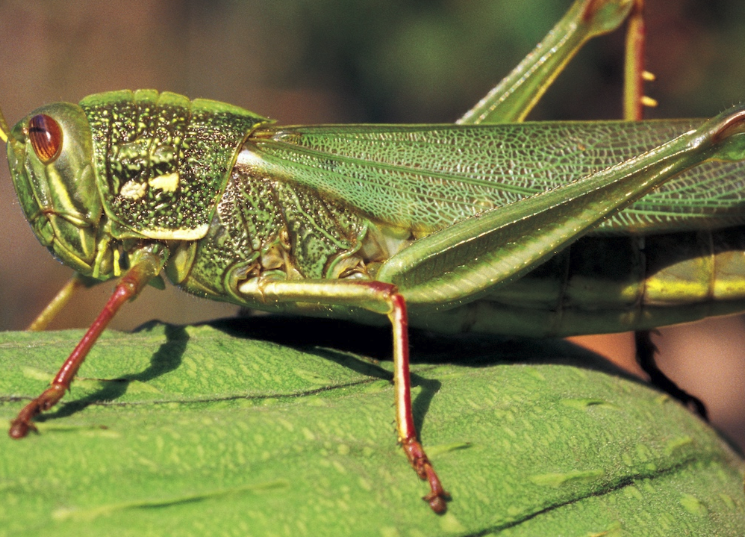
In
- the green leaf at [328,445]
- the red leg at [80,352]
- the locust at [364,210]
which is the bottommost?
the green leaf at [328,445]

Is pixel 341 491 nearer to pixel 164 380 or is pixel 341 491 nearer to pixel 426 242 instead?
pixel 164 380

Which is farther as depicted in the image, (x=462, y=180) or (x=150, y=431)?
(x=462, y=180)

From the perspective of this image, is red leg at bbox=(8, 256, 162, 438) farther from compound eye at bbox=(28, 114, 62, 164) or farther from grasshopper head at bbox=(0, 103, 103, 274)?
compound eye at bbox=(28, 114, 62, 164)

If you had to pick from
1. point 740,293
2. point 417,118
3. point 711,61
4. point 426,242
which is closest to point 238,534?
point 426,242

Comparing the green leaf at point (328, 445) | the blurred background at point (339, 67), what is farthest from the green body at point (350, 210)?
the blurred background at point (339, 67)

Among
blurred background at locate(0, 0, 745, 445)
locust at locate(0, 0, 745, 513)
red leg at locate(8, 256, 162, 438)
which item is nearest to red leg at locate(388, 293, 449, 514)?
locust at locate(0, 0, 745, 513)

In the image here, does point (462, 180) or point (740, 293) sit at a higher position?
point (462, 180)

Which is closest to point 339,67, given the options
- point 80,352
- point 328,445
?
point 80,352

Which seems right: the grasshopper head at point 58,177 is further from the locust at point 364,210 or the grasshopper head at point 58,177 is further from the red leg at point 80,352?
the red leg at point 80,352

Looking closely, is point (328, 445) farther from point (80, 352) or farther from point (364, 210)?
point (364, 210)
